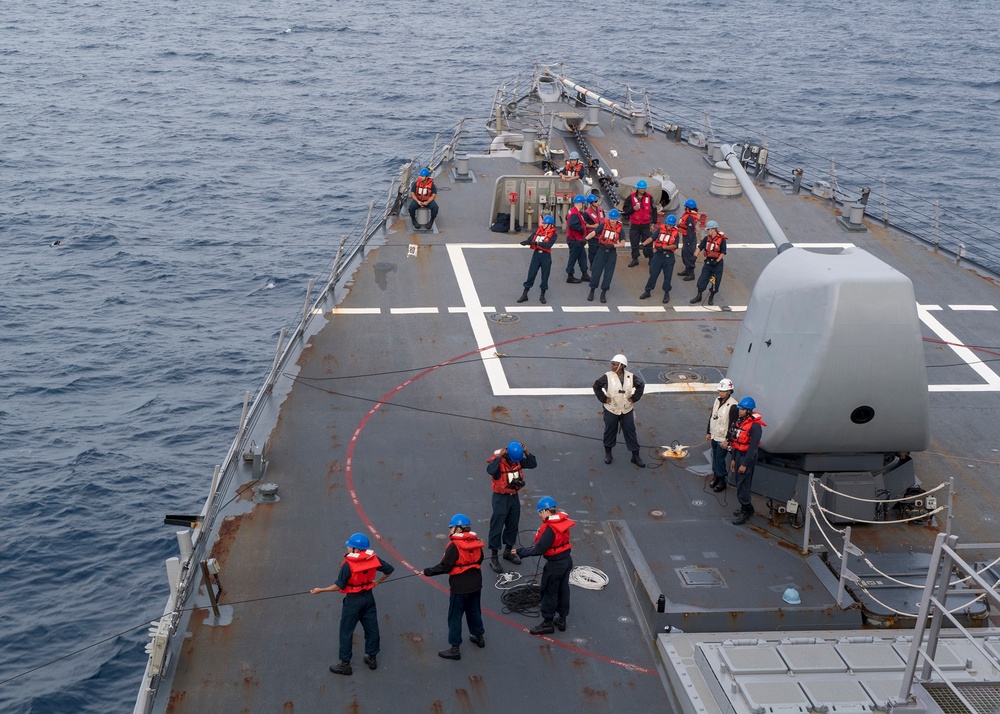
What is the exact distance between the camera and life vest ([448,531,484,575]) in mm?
11023

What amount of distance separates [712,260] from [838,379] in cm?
784

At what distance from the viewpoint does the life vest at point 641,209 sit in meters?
21.8

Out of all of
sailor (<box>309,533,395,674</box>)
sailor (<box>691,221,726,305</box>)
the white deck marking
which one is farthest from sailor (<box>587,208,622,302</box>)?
sailor (<box>309,533,395,674</box>)

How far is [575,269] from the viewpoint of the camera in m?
22.4

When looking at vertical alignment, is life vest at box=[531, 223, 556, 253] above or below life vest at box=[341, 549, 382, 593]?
above

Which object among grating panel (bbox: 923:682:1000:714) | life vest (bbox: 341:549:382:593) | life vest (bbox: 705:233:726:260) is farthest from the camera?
life vest (bbox: 705:233:726:260)

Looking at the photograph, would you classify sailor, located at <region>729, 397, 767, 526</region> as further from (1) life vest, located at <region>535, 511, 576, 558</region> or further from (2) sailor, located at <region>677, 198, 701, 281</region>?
(2) sailor, located at <region>677, 198, 701, 281</region>

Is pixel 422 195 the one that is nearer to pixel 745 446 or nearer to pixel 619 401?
pixel 619 401

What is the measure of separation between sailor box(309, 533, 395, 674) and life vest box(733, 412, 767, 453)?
15.9 ft

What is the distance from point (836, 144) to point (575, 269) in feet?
97.5

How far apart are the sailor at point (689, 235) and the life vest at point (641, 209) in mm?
711

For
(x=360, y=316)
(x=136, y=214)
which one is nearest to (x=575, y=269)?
(x=360, y=316)

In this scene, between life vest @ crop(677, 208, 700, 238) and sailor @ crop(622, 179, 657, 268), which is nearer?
life vest @ crop(677, 208, 700, 238)

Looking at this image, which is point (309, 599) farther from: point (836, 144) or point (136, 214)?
point (836, 144)
